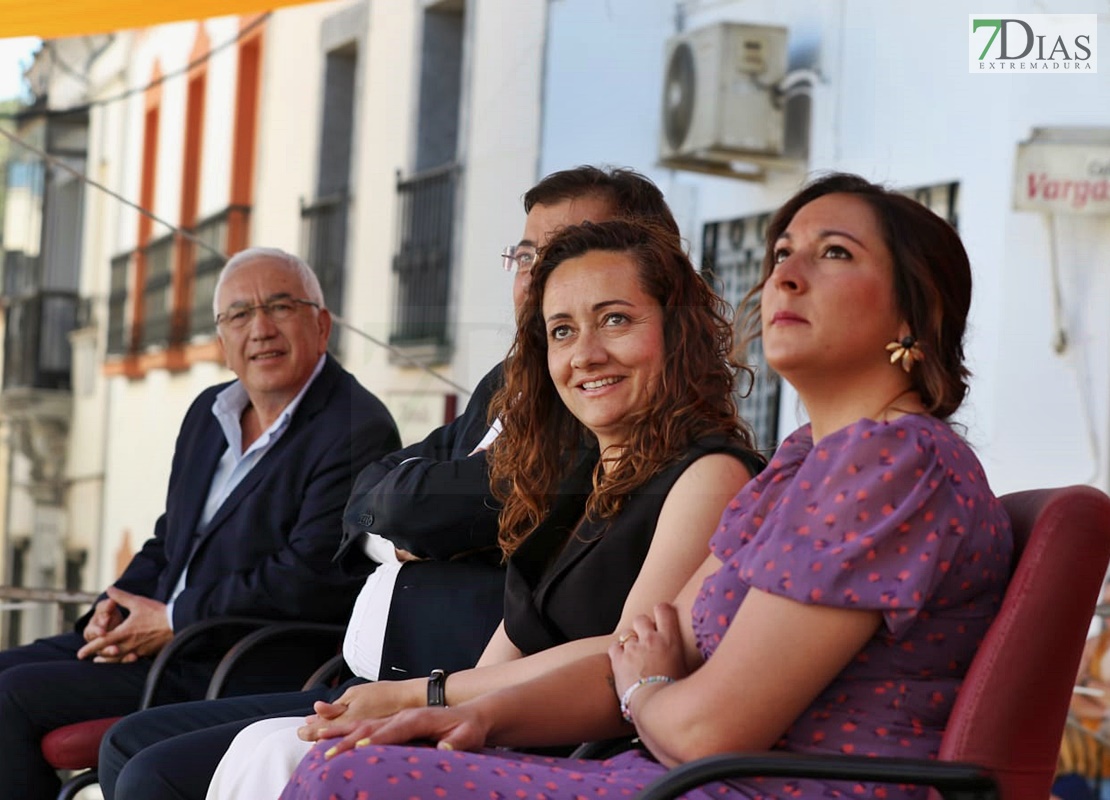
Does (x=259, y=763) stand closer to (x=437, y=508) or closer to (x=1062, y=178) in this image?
(x=437, y=508)

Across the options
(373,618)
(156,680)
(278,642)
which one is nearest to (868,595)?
(373,618)

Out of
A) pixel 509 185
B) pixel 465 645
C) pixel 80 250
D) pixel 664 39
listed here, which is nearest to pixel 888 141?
pixel 664 39

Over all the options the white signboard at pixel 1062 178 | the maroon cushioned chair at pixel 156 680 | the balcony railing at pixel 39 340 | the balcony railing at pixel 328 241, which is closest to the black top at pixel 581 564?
the maroon cushioned chair at pixel 156 680

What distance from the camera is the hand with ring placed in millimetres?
2113

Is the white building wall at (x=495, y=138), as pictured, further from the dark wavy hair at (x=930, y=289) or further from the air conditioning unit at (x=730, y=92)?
the dark wavy hair at (x=930, y=289)

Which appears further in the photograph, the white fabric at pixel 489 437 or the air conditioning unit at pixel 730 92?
the air conditioning unit at pixel 730 92

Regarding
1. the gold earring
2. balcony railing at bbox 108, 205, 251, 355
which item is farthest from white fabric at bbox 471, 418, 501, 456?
balcony railing at bbox 108, 205, 251, 355

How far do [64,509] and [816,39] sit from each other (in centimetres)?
684

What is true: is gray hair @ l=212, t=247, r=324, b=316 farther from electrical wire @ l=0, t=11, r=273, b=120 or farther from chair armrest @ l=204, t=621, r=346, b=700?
electrical wire @ l=0, t=11, r=273, b=120

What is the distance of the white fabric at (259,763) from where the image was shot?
A: 241 cm

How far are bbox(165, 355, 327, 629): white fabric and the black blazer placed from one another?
0.87m

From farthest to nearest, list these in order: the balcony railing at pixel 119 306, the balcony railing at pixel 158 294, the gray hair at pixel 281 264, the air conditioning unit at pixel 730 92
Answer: the balcony railing at pixel 119 306 < the balcony railing at pixel 158 294 < the air conditioning unit at pixel 730 92 < the gray hair at pixel 281 264

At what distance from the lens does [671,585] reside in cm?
226

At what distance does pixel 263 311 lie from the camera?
387 cm
